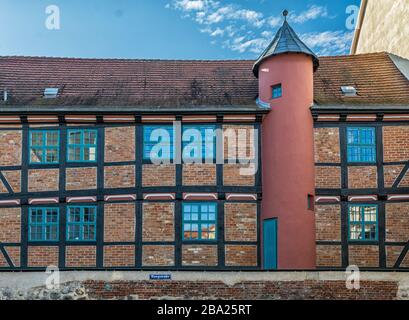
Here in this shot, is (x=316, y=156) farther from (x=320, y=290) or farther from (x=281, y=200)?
(x=320, y=290)

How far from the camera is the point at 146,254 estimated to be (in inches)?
675

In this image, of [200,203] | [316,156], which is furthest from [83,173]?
[316,156]

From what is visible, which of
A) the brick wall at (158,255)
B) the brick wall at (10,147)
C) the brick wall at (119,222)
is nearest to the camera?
the brick wall at (158,255)

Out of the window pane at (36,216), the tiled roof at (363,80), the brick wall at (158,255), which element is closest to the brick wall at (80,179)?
the window pane at (36,216)

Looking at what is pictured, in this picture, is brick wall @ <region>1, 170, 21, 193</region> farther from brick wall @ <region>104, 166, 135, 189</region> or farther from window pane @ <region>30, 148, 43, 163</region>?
brick wall @ <region>104, 166, 135, 189</region>

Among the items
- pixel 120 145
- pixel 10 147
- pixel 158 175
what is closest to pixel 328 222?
pixel 158 175

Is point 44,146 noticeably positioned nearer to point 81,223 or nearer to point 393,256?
point 81,223

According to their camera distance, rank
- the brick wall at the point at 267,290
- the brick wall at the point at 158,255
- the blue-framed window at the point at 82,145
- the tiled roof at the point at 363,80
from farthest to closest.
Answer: the tiled roof at the point at 363,80 → the blue-framed window at the point at 82,145 → the brick wall at the point at 158,255 → the brick wall at the point at 267,290

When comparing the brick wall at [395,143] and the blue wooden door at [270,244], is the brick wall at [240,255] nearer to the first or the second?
the blue wooden door at [270,244]

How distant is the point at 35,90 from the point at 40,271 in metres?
6.42

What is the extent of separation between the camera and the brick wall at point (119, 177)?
17516 millimetres

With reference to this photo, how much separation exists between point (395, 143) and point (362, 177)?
1.33 metres

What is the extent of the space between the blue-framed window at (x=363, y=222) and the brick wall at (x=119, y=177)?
20.0ft

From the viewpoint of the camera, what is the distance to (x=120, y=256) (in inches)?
677
